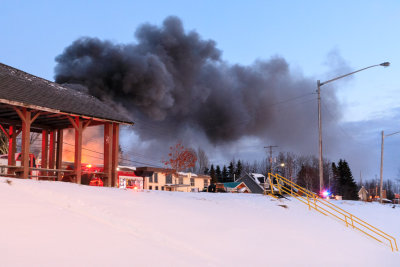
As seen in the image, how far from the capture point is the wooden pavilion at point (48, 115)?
1524 cm

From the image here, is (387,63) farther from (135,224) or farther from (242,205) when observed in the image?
(135,224)

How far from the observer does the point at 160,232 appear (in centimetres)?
1048

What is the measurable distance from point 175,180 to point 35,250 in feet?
155

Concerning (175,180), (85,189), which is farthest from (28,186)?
(175,180)

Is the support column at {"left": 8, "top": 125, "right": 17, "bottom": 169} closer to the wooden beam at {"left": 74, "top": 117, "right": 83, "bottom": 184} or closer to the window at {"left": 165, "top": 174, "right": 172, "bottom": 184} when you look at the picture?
the wooden beam at {"left": 74, "top": 117, "right": 83, "bottom": 184}

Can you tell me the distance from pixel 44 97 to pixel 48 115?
126 centimetres

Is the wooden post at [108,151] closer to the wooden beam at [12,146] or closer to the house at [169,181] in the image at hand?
the wooden beam at [12,146]

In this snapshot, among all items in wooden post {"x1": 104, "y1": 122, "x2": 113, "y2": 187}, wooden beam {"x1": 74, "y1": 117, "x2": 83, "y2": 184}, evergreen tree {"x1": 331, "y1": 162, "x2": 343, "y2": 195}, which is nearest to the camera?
wooden beam {"x1": 74, "y1": 117, "x2": 83, "y2": 184}

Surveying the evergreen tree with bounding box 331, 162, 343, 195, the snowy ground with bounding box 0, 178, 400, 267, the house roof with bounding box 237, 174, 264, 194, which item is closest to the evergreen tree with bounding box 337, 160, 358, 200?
Result: the evergreen tree with bounding box 331, 162, 343, 195

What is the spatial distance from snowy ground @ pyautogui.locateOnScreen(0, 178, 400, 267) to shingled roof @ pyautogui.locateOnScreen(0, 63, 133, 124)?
137 inches

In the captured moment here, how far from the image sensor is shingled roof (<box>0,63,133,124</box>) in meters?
15.0

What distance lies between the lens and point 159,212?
1248 centimetres

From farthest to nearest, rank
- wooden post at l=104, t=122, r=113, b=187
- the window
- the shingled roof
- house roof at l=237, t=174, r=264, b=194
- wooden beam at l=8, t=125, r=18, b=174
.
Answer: the window < house roof at l=237, t=174, r=264, b=194 < wooden beam at l=8, t=125, r=18, b=174 < wooden post at l=104, t=122, r=113, b=187 < the shingled roof

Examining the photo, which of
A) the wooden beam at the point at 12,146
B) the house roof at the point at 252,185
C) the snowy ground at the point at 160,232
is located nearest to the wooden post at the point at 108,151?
the snowy ground at the point at 160,232
